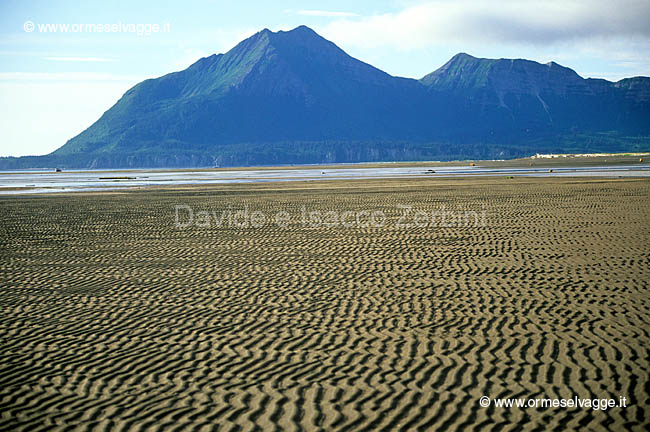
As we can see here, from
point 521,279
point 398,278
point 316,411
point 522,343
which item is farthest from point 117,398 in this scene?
point 521,279

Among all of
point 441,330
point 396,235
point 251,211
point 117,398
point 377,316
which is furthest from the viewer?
point 251,211

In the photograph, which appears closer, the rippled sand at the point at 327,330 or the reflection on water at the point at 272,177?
the rippled sand at the point at 327,330

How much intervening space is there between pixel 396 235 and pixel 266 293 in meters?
7.90

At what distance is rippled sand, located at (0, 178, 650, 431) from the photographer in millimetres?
6285

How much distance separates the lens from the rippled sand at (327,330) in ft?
20.6

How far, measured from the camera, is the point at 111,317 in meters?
9.95

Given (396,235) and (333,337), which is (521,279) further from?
(396,235)

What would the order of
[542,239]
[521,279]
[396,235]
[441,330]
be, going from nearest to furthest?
[441,330] → [521,279] → [542,239] → [396,235]

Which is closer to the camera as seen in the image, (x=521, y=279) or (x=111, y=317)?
(x=111, y=317)

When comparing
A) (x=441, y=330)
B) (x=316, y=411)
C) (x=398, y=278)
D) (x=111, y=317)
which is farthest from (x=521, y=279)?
(x=111, y=317)

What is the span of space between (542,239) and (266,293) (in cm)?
940

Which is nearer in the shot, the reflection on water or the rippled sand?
the rippled sand

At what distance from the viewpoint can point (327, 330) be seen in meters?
8.95

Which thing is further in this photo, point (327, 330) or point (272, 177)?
point (272, 177)
